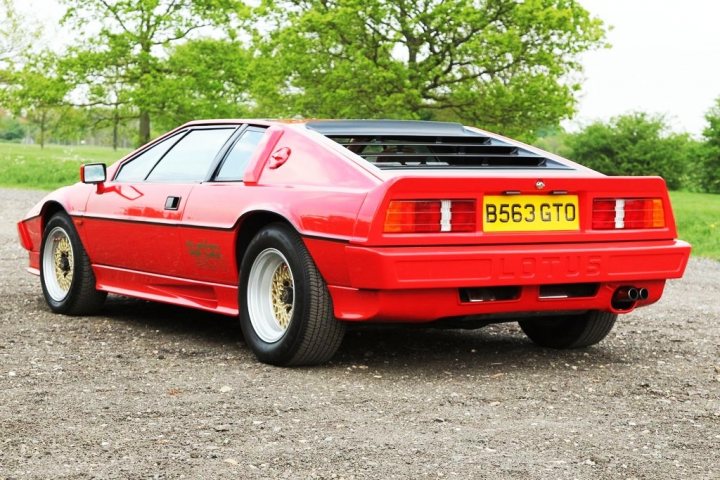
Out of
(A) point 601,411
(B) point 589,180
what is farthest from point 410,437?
(B) point 589,180

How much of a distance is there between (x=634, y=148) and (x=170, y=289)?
3555 cm

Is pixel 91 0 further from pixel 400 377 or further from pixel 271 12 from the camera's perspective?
pixel 400 377

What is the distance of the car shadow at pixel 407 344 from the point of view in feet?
19.7

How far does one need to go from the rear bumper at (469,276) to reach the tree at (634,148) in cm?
3512

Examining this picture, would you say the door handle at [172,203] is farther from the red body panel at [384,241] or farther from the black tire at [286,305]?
the black tire at [286,305]

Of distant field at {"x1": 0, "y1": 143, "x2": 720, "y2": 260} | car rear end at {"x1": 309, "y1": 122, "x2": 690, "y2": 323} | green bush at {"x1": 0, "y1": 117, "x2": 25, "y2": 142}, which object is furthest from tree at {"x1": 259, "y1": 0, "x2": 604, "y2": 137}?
green bush at {"x1": 0, "y1": 117, "x2": 25, "y2": 142}

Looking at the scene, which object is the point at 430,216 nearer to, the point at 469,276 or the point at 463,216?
the point at 463,216

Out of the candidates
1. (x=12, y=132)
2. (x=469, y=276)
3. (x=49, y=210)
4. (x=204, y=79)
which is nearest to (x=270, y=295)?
(x=469, y=276)

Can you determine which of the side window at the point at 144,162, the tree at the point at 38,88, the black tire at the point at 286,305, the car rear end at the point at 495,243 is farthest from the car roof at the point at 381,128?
the tree at the point at 38,88

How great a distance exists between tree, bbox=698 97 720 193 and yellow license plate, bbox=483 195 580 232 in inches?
1453

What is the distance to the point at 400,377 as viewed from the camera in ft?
18.3

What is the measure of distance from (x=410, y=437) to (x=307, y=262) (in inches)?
59.2

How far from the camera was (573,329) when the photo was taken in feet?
21.3

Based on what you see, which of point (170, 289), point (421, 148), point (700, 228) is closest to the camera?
point (421, 148)
